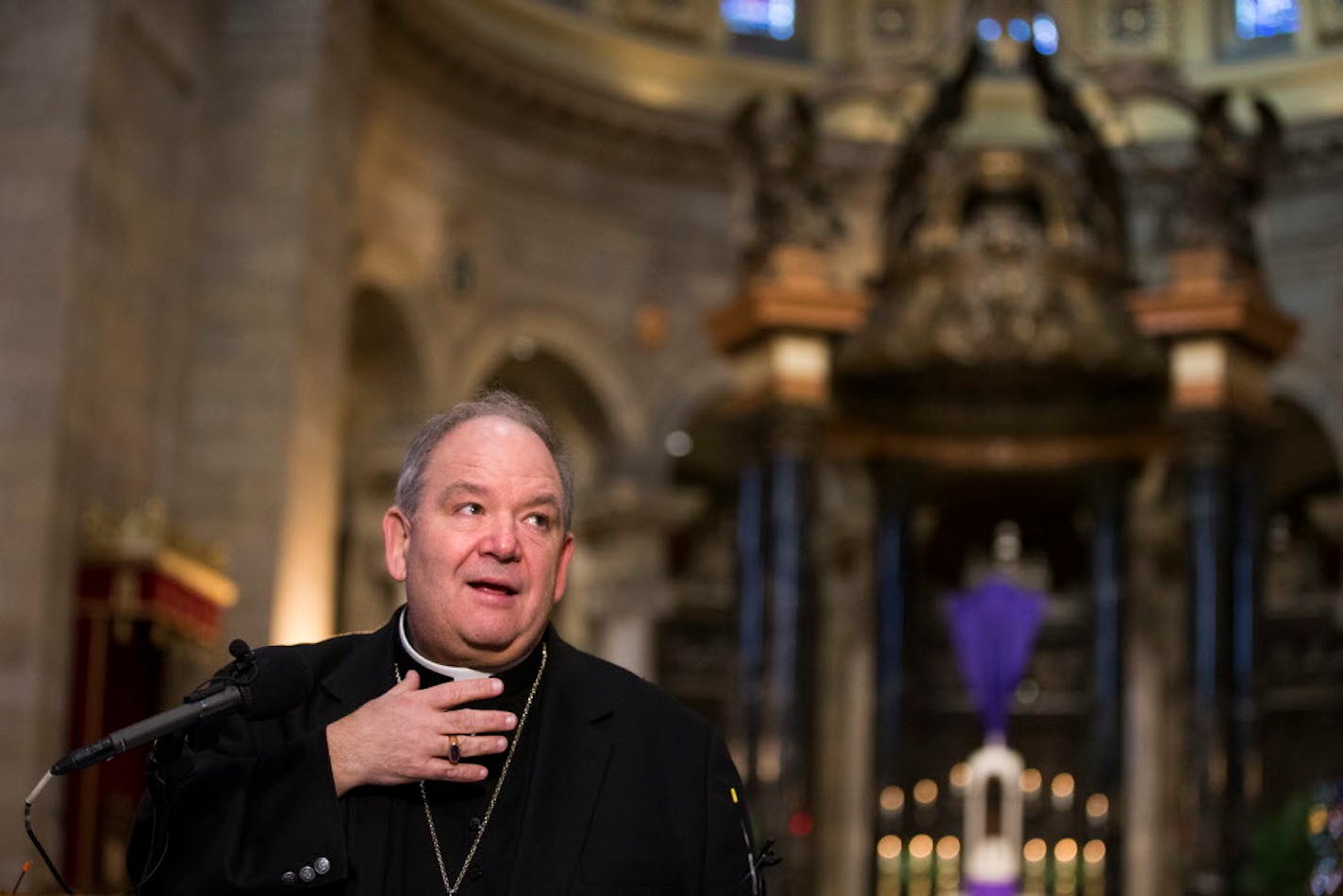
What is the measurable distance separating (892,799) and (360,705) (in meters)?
16.7

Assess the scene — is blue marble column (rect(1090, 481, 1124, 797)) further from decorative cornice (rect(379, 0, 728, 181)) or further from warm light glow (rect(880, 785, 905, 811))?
decorative cornice (rect(379, 0, 728, 181))

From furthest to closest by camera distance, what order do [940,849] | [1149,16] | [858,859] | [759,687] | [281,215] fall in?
[1149,16] < [858,859] < [940,849] < [281,215] < [759,687]

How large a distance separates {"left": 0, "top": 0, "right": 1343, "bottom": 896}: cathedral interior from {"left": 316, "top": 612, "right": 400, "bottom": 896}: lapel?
37.4 ft

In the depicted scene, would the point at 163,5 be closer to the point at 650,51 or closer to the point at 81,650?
the point at 81,650

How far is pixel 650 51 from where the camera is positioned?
25109 mm

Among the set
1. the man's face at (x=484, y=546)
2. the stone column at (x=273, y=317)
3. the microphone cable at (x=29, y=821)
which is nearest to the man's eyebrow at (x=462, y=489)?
the man's face at (x=484, y=546)

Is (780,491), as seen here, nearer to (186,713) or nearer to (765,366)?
(765,366)

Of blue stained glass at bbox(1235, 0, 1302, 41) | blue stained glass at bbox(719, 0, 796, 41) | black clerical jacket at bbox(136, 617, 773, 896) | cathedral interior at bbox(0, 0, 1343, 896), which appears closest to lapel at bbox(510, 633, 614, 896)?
black clerical jacket at bbox(136, 617, 773, 896)

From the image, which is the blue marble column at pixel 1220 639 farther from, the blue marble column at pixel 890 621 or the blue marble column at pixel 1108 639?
the blue marble column at pixel 890 621

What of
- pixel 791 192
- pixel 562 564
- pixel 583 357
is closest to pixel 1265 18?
pixel 583 357

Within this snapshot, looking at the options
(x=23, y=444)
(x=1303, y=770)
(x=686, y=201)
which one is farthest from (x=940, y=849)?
(x=23, y=444)

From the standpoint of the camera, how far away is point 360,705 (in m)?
3.39

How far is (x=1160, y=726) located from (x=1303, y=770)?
6.28ft

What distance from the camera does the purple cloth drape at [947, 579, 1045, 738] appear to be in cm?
1909
